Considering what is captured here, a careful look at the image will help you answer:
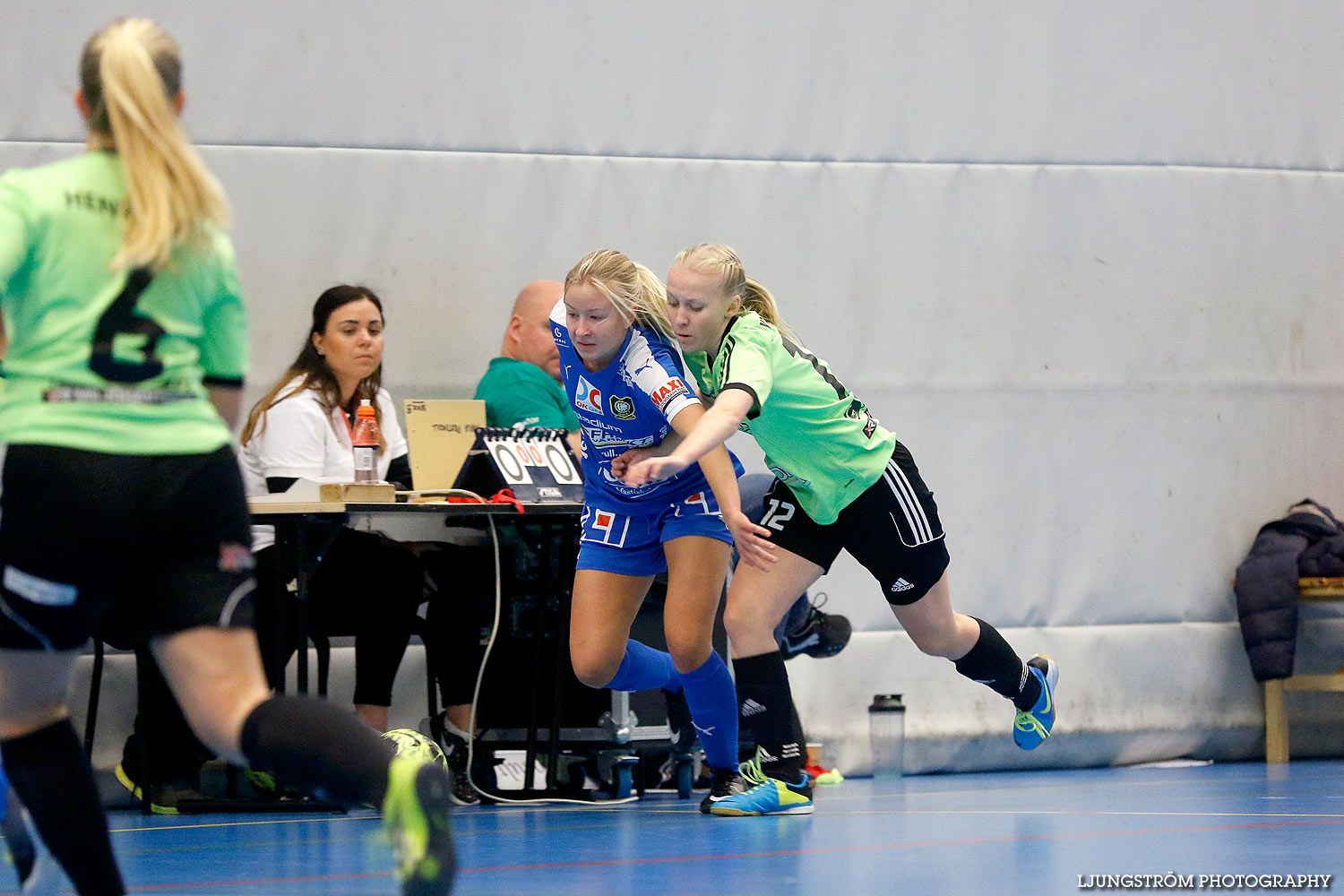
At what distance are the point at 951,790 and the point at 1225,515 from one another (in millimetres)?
1996

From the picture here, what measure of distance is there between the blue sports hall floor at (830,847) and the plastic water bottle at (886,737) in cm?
67

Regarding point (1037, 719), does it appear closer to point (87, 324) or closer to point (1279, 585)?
point (1279, 585)

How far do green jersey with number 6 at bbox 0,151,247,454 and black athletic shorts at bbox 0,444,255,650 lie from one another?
39mm

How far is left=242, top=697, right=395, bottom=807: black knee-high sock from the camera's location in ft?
6.93

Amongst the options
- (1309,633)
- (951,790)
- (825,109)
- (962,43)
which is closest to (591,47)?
(825,109)

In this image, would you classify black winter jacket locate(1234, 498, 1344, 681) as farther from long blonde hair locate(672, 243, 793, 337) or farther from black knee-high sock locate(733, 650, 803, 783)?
long blonde hair locate(672, 243, 793, 337)

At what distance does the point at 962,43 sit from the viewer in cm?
629

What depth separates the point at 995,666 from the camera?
460 cm

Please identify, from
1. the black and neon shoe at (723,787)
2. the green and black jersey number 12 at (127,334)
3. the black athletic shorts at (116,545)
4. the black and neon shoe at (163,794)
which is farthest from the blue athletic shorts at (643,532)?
the green and black jersey number 12 at (127,334)

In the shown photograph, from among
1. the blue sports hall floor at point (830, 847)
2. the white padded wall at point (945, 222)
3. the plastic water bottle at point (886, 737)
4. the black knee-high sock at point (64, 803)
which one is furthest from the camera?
the plastic water bottle at point (886, 737)

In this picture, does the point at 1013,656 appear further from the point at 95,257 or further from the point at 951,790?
the point at 95,257

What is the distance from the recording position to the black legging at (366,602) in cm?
491

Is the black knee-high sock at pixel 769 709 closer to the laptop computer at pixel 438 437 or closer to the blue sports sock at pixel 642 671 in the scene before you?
the blue sports sock at pixel 642 671

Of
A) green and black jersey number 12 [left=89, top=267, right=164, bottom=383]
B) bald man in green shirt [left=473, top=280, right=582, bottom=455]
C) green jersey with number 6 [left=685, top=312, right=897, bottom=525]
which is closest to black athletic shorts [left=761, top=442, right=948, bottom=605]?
green jersey with number 6 [left=685, top=312, right=897, bottom=525]
